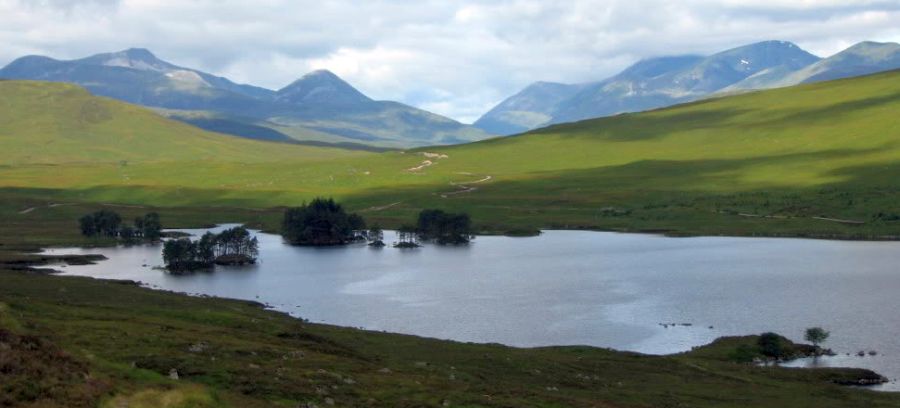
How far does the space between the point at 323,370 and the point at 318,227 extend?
128625 millimetres

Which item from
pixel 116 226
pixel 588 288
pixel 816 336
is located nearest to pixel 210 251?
pixel 116 226

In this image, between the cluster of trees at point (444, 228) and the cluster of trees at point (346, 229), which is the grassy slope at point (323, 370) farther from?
the cluster of trees at point (346, 229)

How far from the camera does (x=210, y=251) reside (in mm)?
139250

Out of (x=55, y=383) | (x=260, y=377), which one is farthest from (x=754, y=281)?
(x=55, y=383)

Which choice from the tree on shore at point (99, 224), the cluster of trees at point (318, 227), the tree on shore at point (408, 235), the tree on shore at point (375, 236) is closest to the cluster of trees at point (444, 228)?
the tree on shore at point (408, 235)

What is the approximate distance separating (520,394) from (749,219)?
146328mm

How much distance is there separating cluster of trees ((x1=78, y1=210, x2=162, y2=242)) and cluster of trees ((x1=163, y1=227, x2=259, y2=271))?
104ft

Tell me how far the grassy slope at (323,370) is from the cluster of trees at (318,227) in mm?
97833

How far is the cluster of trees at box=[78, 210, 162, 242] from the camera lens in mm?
175375

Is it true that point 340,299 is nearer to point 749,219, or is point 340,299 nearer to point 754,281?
point 754,281

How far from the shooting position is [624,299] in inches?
3932

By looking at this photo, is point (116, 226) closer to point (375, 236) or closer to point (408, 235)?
point (375, 236)

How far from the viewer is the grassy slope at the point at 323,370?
31031mm

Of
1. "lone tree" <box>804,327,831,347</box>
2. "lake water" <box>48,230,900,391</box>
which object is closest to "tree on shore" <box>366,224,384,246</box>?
"lake water" <box>48,230,900,391</box>
